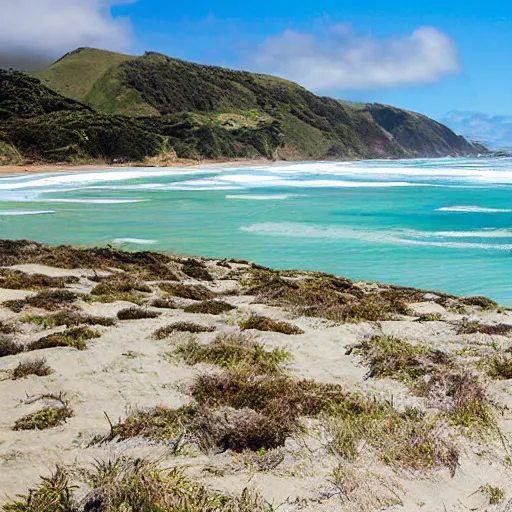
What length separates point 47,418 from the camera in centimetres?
457

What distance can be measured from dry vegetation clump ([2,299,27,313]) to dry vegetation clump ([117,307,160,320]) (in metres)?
1.82

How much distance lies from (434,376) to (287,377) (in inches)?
66.8

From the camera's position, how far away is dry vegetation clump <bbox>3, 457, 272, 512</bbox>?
11.0ft

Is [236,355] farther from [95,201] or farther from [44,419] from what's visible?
[95,201]

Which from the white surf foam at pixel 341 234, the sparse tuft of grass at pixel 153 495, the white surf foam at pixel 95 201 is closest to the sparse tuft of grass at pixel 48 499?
the sparse tuft of grass at pixel 153 495

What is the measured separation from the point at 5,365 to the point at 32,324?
182cm

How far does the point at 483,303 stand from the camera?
37.3ft

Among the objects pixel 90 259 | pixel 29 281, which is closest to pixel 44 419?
pixel 29 281

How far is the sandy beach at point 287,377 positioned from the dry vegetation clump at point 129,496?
0.54ft

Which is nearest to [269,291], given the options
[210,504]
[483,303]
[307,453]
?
[483,303]

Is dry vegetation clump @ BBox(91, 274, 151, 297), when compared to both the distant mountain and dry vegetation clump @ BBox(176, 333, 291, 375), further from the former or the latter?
the distant mountain

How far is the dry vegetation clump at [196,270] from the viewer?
1411cm

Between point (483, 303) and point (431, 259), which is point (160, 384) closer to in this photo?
point (483, 303)

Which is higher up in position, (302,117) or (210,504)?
(302,117)
